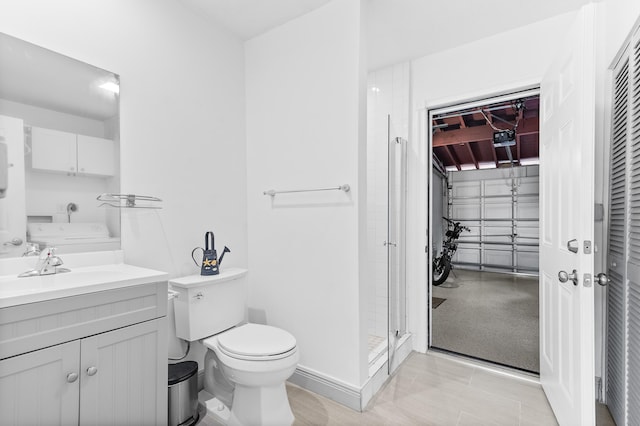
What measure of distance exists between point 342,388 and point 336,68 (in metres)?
1.98

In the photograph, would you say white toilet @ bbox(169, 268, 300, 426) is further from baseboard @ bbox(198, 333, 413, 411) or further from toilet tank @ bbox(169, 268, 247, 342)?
baseboard @ bbox(198, 333, 413, 411)

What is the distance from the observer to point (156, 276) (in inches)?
53.1

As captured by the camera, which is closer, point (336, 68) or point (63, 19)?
point (63, 19)

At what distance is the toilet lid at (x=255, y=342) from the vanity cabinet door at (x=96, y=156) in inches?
43.2

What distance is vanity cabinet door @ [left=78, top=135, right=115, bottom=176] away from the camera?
1588 millimetres

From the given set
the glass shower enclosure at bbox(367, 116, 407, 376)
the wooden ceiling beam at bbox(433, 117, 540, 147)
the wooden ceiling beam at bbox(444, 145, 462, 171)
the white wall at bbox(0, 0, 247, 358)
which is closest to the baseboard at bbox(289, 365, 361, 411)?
the glass shower enclosure at bbox(367, 116, 407, 376)

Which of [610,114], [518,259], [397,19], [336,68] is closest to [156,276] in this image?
[336,68]

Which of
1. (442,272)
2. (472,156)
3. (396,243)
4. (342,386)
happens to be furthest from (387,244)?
(472,156)

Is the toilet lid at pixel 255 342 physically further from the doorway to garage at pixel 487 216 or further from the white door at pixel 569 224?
the doorway to garage at pixel 487 216

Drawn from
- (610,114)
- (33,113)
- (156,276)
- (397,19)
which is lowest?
(156,276)

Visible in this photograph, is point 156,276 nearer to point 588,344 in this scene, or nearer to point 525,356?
point 588,344

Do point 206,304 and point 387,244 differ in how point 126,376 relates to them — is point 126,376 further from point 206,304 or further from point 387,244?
point 387,244

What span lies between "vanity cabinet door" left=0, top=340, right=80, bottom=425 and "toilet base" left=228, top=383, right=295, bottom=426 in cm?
72

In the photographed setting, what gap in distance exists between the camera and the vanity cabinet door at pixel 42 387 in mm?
978
